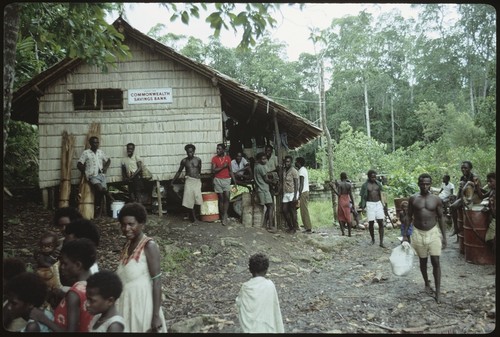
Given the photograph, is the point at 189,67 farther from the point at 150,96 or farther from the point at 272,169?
the point at 272,169

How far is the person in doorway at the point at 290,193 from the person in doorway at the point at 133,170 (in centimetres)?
389

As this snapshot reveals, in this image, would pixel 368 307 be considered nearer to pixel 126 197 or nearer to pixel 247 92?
pixel 247 92

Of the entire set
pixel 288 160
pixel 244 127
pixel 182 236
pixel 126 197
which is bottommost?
pixel 182 236

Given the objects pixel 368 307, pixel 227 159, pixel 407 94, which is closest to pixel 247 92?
pixel 227 159

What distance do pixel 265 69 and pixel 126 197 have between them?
26.4 meters

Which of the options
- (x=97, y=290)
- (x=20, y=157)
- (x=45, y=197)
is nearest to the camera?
(x=97, y=290)

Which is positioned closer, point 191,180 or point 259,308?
point 259,308

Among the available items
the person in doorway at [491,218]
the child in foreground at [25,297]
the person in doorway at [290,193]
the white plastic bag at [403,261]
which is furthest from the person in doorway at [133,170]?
the person in doorway at [491,218]

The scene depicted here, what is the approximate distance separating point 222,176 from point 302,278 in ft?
11.5

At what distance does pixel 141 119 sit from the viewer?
10391 mm

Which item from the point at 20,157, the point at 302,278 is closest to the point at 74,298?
the point at 302,278

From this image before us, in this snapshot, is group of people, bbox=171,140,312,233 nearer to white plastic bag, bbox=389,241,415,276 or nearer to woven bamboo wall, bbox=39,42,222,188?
woven bamboo wall, bbox=39,42,222,188

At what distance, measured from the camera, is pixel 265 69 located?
3572 centimetres

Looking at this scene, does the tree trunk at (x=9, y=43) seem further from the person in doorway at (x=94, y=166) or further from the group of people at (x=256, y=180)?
the group of people at (x=256, y=180)
